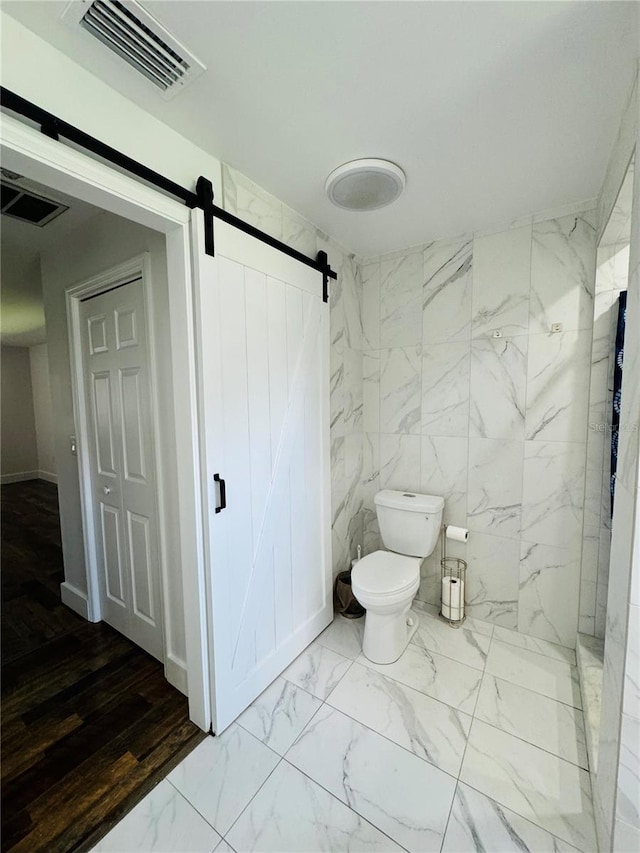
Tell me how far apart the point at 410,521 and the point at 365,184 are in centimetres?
183

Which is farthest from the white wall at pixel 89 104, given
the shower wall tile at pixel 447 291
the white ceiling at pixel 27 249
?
the shower wall tile at pixel 447 291

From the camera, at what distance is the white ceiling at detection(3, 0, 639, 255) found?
908 mm

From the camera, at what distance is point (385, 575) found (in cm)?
191

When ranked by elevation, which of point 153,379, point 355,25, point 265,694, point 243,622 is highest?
point 355,25

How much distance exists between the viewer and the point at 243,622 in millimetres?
1589

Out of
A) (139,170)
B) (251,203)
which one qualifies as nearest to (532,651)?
Result: (251,203)

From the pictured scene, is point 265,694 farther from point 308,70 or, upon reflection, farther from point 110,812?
point 308,70

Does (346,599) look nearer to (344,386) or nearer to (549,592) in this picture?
(549,592)

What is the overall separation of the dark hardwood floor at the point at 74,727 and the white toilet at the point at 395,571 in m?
0.94

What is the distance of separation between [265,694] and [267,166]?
245 centimetres

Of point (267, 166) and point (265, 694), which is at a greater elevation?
point (267, 166)

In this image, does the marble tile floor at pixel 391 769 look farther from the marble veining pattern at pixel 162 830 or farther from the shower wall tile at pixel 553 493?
the shower wall tile at pixel 553 493

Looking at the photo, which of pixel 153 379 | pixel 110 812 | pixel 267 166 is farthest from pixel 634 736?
pixel 267 166

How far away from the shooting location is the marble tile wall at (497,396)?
6.17ft
